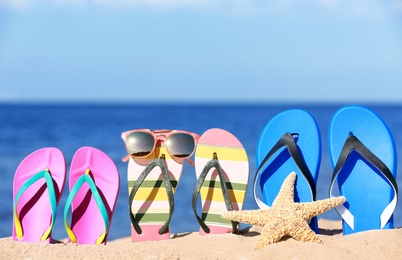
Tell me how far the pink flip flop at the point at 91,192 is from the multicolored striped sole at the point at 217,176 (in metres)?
0.65

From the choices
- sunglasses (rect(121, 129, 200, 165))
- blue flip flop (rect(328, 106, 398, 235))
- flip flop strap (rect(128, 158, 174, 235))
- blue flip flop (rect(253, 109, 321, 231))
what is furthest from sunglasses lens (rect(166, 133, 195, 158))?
blue flip flop (rect(328, 106, 398, 235))

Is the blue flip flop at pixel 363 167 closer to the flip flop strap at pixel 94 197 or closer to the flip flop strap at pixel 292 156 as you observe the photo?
the flip flop strap at pixel 292 156

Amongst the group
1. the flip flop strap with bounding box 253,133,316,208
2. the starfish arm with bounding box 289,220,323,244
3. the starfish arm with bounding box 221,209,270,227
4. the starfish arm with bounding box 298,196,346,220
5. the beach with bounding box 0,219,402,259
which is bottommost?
the beach with bounding box 0,219,402,259

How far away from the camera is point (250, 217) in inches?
163

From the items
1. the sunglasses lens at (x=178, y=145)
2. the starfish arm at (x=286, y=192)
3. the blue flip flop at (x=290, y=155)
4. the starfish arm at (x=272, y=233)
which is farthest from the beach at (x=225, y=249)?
the sunglasses lens at (x=178, y=145)

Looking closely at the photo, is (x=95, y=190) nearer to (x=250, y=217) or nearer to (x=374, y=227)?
(x=250, y=217)

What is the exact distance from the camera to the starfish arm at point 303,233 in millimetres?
4055

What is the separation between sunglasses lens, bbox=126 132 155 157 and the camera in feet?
14.6

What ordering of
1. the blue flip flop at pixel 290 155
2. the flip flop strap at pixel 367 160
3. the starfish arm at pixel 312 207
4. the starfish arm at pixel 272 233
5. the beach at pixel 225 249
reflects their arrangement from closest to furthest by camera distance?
the beach at pixel 225 249, the starfish arm at pixel 272 233, the starfish arm at pixel 312 207, the flip flop strap at pixel 367 160, the blue flip flop at pixel 290 155

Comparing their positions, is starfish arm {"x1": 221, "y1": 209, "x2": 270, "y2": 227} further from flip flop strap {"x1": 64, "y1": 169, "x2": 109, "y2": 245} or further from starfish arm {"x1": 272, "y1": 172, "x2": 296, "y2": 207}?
flip flop strap {"x1": 64, "y1": 169, "x2": 109, "y2": 245}

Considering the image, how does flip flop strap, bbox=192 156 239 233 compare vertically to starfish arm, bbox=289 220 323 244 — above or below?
above

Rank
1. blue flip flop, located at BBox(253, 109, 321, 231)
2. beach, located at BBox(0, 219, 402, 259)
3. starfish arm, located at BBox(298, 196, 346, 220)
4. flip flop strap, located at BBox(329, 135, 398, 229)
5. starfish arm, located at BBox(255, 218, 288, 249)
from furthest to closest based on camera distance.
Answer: blue flip flop, located at BBox(253, 109, 321, 231) < flip flop strap, located at BBox(329, 135, 398, 229) < starfish arm, located at BBox(298, 196, 346, 220) < starfish arm, located at BBox(255, 218, 288, 249) < beach, located at BBox(0, 219, 402, 259)

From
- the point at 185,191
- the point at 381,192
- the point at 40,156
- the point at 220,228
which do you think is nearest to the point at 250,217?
the point at 220,228

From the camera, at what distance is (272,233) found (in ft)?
13.3
